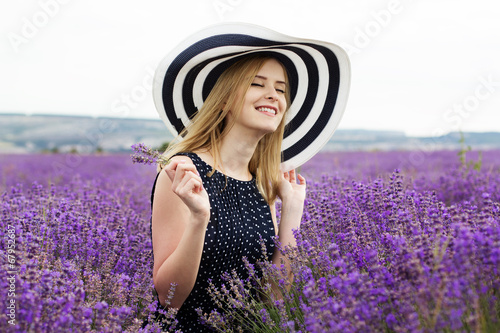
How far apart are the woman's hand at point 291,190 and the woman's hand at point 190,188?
77 centimetres

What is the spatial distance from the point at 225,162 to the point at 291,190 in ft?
1.26

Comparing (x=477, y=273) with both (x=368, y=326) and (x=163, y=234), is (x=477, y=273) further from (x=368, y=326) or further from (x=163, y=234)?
(x=163, y=234)

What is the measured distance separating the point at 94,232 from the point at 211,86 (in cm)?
102

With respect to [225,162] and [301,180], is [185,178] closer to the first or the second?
[225,162]

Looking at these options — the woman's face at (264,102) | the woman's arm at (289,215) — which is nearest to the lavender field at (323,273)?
the woman's arm at (289,215)

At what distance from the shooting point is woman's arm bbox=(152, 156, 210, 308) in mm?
1668

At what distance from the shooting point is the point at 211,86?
2.58 meters

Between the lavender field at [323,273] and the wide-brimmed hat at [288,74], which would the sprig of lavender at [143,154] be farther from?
the wide-brimmed hat at [288,74]

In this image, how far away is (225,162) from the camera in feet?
7.89

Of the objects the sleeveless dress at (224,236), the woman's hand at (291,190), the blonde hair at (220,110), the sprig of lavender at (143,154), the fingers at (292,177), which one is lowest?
the sleeveless dress at (224,236)

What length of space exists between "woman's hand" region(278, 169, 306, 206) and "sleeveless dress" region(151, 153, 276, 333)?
139 millimetres

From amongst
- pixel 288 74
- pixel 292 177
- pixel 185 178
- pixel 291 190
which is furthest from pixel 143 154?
pixel 288 74

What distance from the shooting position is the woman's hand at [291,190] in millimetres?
2391

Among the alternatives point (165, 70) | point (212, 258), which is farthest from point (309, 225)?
point (165, 70)
